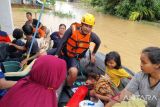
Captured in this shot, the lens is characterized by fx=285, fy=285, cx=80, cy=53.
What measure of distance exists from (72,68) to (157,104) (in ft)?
6.09

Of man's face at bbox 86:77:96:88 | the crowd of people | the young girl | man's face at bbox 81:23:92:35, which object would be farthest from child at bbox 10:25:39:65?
the young girl

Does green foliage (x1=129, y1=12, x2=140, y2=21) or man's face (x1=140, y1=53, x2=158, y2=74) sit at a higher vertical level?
man's face (x1=140, y1=53, x2=158, y2=74)

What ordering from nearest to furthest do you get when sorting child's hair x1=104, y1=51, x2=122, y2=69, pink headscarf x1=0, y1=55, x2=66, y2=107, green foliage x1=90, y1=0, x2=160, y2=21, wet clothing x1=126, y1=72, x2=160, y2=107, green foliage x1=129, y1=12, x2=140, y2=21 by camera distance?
pink headscarf x1=0, y1=55, x2=66, y2=107, wet clothing x1=126, y1=72, x2=160, y2=107, child's hair x1=104, y1=51, x2=122, y2=69, green foliage x1=129, y1=12, x2=140, y2=21, green foliage x1=90, y1=0, x2=160, y2=21

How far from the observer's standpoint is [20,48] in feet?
15.3

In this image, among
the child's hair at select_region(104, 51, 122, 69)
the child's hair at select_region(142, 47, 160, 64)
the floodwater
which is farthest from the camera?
the floodwater

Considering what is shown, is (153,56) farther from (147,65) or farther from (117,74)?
(117,74)

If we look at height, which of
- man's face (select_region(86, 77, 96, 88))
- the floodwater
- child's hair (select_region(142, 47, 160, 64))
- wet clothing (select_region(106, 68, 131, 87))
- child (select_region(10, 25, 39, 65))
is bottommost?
the floodwater

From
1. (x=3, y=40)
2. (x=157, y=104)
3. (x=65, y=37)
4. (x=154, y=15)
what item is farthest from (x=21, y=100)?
(x=154, y=15)

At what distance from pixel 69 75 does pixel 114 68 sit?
68 cm

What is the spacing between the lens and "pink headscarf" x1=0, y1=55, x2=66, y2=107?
2037mm

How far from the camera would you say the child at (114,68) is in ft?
12.9

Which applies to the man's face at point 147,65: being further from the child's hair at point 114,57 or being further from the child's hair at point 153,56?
the child's hair at point 114,57

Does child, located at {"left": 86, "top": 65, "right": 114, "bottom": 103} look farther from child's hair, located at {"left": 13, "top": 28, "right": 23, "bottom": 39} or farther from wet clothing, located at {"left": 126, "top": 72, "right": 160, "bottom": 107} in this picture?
child's hair, located at {"left": 13, "top": 28, "right": 23, "bottom": 39}

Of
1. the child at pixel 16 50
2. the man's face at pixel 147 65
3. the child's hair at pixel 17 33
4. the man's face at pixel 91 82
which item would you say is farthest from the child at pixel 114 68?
the child's hair at pixel 17 33
